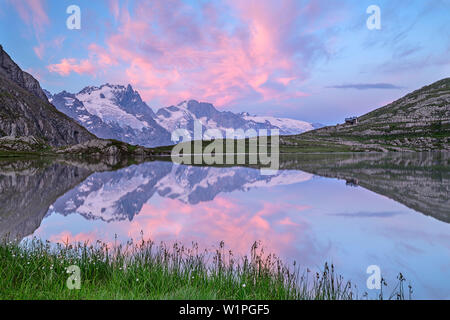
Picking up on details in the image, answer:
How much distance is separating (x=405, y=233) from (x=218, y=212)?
15.2 m

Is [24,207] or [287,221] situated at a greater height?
[24,207]

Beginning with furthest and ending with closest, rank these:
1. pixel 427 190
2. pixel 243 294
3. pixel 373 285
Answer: pixel 427 190
pixel 373 285
pixel 243 294

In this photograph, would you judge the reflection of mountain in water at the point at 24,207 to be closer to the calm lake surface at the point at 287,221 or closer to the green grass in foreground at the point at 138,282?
the calm lake surface at the point at 287,221

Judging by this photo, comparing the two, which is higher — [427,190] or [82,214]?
[427,190]

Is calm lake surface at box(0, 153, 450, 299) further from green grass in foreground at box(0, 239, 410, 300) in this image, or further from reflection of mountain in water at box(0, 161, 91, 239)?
green grass in foreground at box(0, 239, 410, 300)

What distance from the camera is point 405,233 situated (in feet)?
65.8

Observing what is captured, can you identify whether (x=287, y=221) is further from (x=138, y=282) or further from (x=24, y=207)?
(x=24, y=207)

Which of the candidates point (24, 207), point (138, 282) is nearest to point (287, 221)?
point (138, 282)

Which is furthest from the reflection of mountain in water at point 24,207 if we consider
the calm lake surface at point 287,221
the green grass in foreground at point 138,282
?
the green grass in foreground at point 138,282

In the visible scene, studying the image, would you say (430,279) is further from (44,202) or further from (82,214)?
(44,202)

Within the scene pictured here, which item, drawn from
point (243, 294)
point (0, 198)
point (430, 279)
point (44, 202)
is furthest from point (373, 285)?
point (0, 198)
